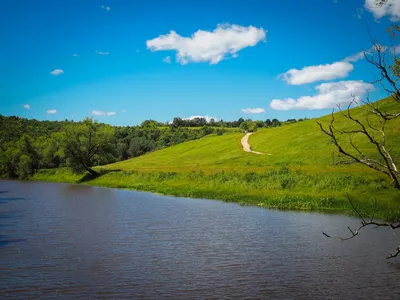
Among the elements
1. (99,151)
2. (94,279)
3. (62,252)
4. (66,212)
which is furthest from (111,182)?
(94,279)

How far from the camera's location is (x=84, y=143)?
8706 centimetres

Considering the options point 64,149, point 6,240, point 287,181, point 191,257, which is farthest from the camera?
point 64,149

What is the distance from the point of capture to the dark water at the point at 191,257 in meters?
17.1

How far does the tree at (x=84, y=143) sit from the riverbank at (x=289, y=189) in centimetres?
2061

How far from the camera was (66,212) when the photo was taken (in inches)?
1553

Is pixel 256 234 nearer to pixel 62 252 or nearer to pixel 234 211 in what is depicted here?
pixel 234 211

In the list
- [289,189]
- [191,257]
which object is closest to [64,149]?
[289,189]

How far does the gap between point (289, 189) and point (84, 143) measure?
5441cm

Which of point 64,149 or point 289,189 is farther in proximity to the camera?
point 64,149

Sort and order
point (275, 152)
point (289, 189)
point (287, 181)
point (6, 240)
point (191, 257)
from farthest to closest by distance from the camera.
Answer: point (275, 152)
point (287, 181)
point (289, 189)
point (6, 240)
point (191, 257)

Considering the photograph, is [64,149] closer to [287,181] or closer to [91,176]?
[91,176]

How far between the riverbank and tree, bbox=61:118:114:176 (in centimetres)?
2061

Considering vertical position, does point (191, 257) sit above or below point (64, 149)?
below

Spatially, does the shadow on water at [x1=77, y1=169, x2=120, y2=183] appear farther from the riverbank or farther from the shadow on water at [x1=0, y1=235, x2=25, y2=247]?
the shadow on water at [x1=0, y1=235, x2=25, y2=247]
